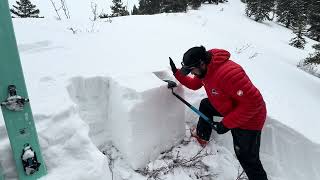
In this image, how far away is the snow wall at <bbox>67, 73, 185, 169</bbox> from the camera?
10.6 feet

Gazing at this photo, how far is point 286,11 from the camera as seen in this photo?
29672 mm

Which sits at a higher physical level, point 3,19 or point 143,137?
point 3,19

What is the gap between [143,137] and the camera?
10.9 ft

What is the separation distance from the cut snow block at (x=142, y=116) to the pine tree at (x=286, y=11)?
28.9 metres

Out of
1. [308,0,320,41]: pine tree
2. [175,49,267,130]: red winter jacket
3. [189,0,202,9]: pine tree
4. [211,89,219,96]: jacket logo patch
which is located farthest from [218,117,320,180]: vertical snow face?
[189,0,202,9]: pine tree

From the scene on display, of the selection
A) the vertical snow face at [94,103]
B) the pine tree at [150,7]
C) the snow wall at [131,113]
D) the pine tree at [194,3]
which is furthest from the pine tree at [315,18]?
the pine tree at [150,7]

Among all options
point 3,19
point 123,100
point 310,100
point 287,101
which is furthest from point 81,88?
point 310,100

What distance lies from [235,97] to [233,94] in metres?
0.04

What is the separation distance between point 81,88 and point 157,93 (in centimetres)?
90

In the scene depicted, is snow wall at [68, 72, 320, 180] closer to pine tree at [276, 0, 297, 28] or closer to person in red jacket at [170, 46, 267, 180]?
person in red jacket at [170, 46, 267, 180]

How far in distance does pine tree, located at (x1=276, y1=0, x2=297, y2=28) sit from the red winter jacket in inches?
1141

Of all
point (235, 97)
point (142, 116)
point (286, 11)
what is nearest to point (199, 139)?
point (142, 116)

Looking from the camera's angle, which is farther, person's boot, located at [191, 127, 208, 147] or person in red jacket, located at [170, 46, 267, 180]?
person's boot, located at [191, 127, 208, 147]

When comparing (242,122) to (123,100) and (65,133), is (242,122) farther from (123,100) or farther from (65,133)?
(65,133)
